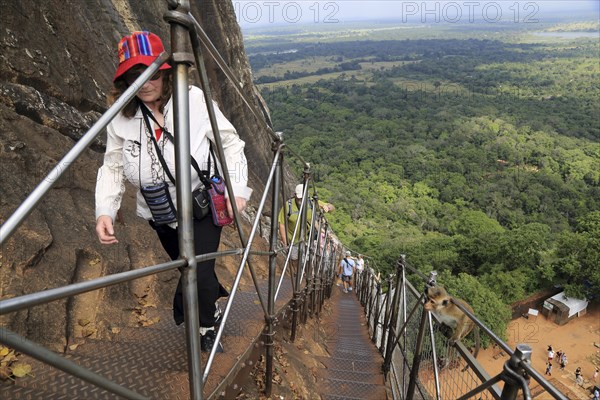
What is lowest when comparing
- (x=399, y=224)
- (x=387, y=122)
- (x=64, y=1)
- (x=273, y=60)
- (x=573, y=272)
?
(x=399, y=224)

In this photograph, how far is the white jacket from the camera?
6.55ft

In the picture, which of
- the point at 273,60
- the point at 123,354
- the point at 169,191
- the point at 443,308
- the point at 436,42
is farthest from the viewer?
the point at 436,42

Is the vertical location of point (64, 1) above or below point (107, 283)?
above

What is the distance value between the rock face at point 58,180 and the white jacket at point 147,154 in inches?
15.2

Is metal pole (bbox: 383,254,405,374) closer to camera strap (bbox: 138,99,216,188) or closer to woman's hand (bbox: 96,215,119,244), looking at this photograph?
camera strap (bbox: 138,99,216,188)

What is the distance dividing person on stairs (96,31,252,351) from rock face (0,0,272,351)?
0.42m

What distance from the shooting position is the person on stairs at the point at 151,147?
1.93 meters

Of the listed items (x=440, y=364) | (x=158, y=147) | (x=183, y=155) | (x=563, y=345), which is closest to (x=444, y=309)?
(x=440, y=364)

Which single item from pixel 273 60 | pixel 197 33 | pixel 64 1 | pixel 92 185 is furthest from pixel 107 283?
pixel 273 60

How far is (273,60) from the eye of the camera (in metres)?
155

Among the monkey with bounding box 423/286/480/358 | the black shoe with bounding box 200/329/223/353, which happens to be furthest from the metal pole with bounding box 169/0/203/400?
the monkey with bounding box 423/286/480/358

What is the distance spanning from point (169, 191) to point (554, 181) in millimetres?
56445

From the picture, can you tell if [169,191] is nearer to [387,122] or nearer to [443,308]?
[443,308]

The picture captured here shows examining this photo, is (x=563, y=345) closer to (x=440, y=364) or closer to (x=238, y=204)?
(x=440, y=364)
